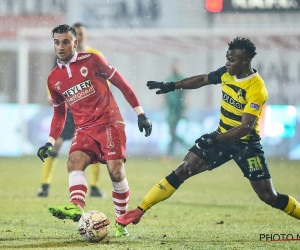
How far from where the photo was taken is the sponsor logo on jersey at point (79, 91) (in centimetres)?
777

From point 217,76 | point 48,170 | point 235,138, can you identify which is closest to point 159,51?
point 48,170

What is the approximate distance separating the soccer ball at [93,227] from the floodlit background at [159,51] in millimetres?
11743

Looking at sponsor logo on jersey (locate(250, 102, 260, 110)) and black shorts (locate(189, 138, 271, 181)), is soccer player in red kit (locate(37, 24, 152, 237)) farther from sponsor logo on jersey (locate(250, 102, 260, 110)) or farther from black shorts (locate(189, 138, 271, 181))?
sponsor logo on jersey (locate(250, 102, 260, 110))

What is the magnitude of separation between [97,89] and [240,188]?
6102mm

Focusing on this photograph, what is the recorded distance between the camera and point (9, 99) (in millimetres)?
23750

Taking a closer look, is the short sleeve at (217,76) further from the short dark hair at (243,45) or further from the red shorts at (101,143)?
the red shorts at (101,143)

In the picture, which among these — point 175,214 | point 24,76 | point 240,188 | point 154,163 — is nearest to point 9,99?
point 24,76

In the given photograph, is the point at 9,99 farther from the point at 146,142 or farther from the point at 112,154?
the point at 112,154

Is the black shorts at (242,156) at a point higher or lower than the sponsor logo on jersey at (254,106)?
lower

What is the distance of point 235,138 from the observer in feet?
24.5

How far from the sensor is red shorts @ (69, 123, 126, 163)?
7648 mm

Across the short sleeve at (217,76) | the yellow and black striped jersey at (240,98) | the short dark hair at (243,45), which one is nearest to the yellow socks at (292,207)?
the yellow and black striped jersey at (240,98)

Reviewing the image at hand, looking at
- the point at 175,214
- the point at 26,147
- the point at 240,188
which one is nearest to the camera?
the point at 175,214

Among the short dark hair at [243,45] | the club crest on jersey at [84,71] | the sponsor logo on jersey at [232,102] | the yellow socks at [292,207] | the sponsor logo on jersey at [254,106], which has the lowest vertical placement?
the yellow socks at [292,207]
